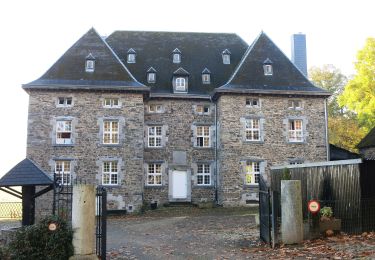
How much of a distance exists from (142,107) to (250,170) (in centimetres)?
763

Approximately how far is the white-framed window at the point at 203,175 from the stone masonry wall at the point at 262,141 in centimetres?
117

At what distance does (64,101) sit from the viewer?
25.3m

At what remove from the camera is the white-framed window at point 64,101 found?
2520cm

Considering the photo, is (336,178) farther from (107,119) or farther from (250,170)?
(107,119)

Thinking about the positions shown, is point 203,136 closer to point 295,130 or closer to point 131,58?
point 295,130

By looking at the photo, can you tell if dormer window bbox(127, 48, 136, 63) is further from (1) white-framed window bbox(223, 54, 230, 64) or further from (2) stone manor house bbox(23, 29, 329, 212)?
(1) white-framed window bbox(223, 54, 230, 64)

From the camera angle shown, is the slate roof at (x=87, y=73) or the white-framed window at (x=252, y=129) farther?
the white-framed window at (x=252, y=129)

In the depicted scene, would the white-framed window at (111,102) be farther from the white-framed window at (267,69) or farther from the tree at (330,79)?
the tree at (330,79)

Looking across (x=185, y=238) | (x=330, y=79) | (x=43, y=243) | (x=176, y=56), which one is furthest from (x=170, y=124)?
(x=330, y=79)

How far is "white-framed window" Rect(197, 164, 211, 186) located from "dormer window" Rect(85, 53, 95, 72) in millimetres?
9075

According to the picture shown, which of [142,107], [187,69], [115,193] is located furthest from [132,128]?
[187,69]

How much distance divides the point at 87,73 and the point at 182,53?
8.03 m

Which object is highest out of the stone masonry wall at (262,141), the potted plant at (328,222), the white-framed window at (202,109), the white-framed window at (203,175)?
the white-framed window at (202,109)

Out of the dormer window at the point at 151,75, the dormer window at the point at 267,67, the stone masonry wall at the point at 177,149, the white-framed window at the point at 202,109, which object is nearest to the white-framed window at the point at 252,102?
the dormer window at the point at 267,67
